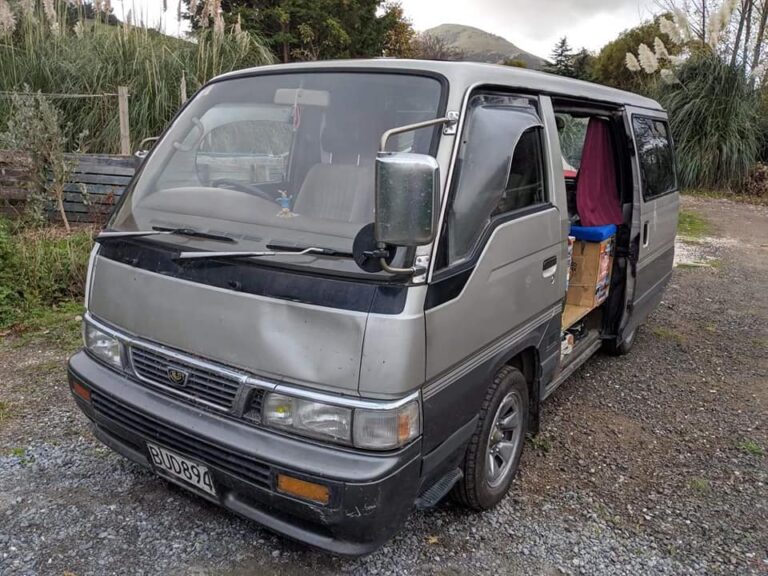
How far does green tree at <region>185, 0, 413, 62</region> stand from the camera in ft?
61.8

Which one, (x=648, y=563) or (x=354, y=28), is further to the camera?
(x=354, y=28)

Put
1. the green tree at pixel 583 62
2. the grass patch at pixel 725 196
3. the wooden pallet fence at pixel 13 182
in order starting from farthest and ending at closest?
the green tree at pixel 583 62
the grass patch at pixel 725 196
the wooden pallet fence at pixel 13 182

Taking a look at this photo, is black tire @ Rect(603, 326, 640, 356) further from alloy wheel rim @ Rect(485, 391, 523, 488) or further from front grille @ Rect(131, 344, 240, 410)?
front grille @ Rect(131, 344, 240, 410)

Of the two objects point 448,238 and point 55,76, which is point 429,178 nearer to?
point 448,238

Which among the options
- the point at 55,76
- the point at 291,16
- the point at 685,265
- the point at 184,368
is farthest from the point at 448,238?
the point at 291,16

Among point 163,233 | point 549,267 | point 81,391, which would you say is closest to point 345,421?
point 163,233

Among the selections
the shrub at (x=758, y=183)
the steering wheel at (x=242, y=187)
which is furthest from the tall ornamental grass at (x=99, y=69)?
the shrub at (x=758, y=183)

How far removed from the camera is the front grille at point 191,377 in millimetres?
2225

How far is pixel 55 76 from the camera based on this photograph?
7898 millimetres

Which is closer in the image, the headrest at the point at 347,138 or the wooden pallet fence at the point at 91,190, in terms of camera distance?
the headrest at the point at 347,138

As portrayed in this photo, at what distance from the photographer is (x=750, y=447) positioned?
360 centimetres

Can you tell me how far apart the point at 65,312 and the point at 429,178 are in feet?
14.3

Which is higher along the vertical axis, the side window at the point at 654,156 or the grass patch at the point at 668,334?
the side window at the point at 654,156

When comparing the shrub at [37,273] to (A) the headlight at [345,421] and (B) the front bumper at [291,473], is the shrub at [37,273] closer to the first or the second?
(B) the front bumper at [291,473]
